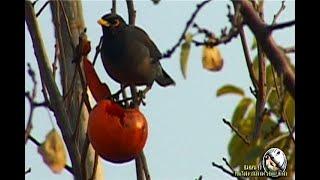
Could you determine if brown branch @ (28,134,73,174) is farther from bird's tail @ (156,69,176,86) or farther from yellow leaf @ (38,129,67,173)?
bird's tail @ (156,69,176,86)

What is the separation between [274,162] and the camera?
105 cm

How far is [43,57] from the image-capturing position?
1072 mm

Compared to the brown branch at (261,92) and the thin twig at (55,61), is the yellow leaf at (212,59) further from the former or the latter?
the thin twig at (55,61)

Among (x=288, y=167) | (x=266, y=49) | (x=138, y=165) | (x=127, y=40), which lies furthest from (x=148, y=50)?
(x=266, y=49)

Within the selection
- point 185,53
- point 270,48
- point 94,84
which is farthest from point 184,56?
point 270,48

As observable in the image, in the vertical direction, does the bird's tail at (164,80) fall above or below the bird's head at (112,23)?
below

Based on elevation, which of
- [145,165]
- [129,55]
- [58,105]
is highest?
[129,55]

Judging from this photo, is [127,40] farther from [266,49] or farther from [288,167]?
[266,49]

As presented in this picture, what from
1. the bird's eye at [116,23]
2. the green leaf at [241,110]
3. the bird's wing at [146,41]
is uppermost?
the bird's eye at [116,23]

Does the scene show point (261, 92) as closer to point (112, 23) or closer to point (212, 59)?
point (212, 59)

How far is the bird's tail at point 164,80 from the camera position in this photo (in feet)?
4.02

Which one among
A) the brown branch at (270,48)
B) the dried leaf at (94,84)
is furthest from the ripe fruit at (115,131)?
the brown branch at (270,48)

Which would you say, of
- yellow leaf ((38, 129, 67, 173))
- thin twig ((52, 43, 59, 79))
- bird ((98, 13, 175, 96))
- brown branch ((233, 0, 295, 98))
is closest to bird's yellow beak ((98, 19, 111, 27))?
bird ((98, 13, 175, 96))

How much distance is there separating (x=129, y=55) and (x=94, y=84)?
31 cm
